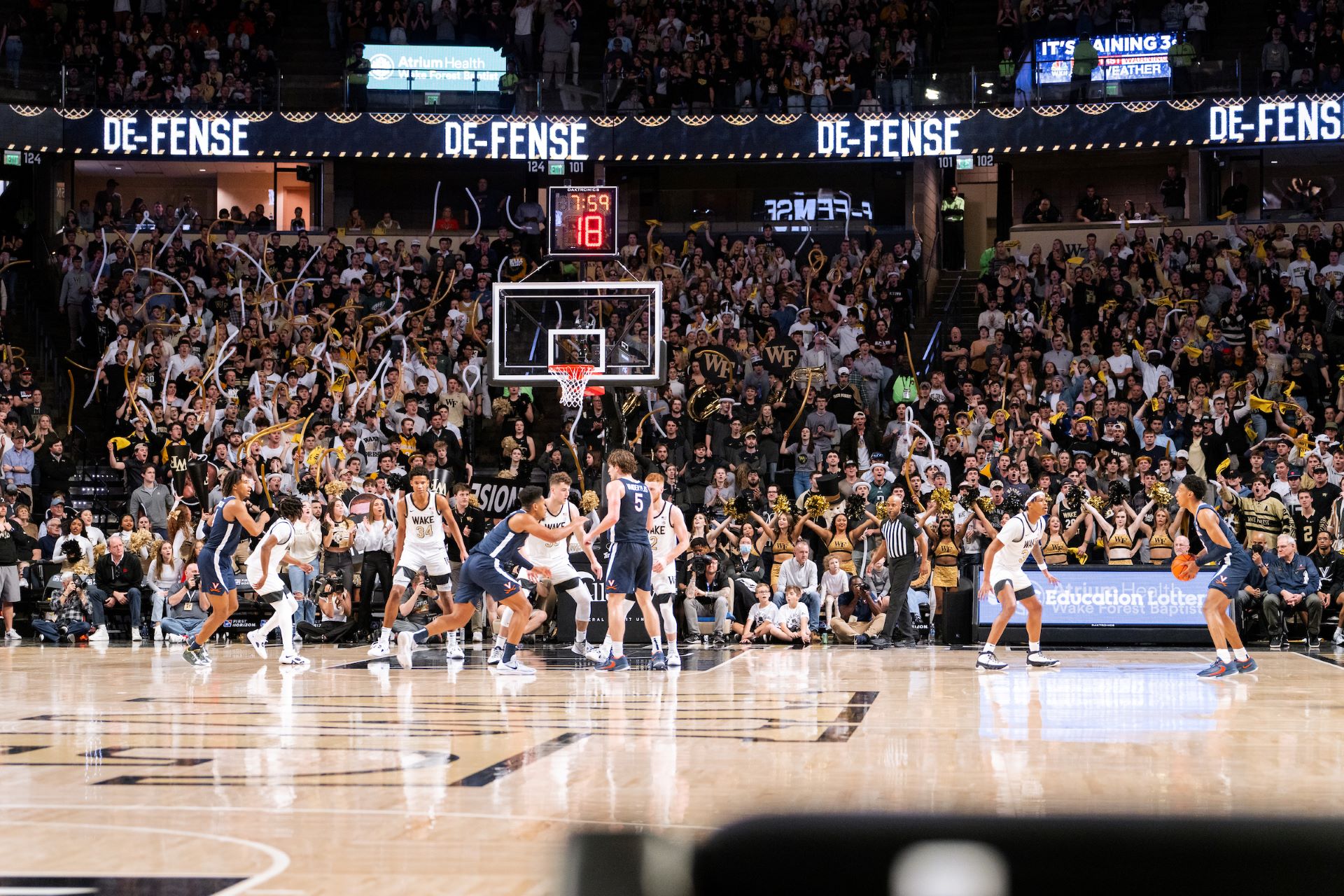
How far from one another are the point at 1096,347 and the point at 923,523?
6035mm

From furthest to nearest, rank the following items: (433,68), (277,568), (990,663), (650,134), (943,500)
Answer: (433,68), (650,134), (943,500), (277,568), (990,663)

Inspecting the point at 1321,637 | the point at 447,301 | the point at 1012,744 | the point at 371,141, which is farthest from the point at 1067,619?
the point at 371,141

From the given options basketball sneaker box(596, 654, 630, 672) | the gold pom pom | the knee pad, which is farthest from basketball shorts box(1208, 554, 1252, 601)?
the knee pad

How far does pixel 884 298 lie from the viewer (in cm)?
2562

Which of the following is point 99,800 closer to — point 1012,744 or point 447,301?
point 1012,744

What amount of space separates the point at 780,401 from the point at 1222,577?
9.68m

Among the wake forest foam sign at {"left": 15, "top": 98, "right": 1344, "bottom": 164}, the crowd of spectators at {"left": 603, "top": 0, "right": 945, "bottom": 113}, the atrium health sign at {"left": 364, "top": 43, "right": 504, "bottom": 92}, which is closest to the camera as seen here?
the wake forest foam sign at {"left": 15, "top": 98, "right": 1344, "bottom": 164}

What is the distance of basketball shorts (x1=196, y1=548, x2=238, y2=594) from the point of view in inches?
573

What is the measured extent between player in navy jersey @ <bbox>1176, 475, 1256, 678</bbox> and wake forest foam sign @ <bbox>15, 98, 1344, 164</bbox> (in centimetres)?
1431

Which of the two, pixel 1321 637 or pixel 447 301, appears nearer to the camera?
pixel 1321 637

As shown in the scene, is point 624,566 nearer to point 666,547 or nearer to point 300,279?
point 666,547

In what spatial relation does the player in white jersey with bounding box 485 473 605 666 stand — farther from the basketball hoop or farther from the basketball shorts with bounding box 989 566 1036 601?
the basketball hoop

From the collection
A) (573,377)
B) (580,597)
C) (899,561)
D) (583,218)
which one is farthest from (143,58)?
A: (899,561)

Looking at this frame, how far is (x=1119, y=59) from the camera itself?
26.8 m
